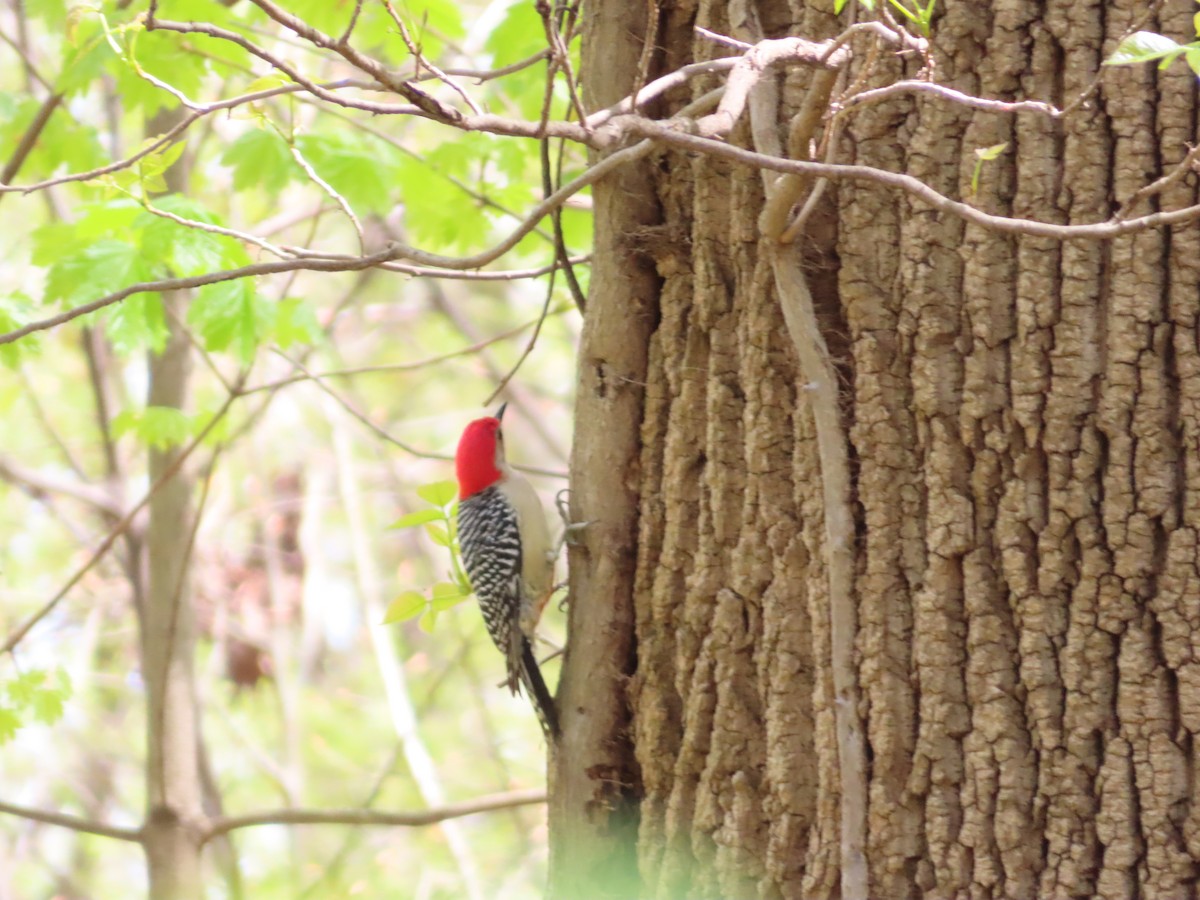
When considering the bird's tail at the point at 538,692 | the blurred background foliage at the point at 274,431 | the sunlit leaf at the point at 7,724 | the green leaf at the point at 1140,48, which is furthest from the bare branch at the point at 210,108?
the sunlit leaf at the point at 7,724

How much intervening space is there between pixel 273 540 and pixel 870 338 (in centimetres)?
771

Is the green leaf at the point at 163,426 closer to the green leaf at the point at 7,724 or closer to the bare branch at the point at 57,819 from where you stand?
the green leaf at the point at 7,724

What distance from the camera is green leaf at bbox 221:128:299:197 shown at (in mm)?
3523

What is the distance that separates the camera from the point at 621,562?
247cm

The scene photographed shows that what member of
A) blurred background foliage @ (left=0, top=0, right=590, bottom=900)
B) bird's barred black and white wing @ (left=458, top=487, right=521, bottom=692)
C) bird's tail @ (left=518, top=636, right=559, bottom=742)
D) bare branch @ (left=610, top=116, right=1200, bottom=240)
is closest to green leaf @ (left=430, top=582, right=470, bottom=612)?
bird's tail @ (left=518, top=636, right=559, bottom=742)

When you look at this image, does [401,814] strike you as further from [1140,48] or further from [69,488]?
[69,488]

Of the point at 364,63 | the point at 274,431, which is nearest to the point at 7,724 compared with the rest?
the point at 364,63

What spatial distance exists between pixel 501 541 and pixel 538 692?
830 mm

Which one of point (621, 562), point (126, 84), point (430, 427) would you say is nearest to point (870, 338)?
point (621, 562)

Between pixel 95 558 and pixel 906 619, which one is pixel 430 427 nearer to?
pixel 95 558

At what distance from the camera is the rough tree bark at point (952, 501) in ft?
5.87

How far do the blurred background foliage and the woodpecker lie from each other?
443 mm

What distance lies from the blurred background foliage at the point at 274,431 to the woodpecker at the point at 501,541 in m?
0.44

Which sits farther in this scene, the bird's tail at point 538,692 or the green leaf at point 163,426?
the green leaf at point 163,426
